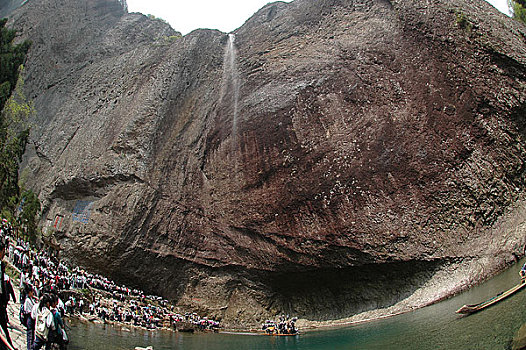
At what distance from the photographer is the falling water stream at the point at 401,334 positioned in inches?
403

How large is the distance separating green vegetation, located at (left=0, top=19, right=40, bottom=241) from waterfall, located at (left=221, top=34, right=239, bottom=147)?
13662mm

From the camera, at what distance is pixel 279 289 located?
2234cm

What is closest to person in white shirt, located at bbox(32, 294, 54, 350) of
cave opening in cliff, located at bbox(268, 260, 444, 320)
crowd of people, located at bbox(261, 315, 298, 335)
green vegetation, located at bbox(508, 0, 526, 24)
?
crowd of people, located at bbox(261, 315, 298, 335)

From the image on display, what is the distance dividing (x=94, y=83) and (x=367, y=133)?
22276 millimetres

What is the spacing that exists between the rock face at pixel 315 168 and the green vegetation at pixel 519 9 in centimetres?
782

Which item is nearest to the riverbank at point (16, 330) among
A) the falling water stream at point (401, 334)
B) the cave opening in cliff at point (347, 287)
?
the falling water stream at point (401, 334)

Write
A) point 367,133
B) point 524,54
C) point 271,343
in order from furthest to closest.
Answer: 1. point 367,133
2. point 524,54
3. point 271,343

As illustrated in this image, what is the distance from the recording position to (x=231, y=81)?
28734 mm

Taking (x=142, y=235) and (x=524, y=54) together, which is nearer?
(x=524, y=54)

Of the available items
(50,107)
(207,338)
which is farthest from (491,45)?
(50,107)

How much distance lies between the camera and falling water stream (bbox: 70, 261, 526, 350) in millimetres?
10227

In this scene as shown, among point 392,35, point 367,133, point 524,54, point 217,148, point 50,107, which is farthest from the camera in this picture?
point 50,107

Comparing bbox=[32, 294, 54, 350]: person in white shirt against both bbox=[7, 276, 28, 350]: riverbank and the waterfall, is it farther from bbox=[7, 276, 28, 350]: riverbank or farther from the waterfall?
the waterfall

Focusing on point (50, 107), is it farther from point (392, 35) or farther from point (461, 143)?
point (461, 143)
